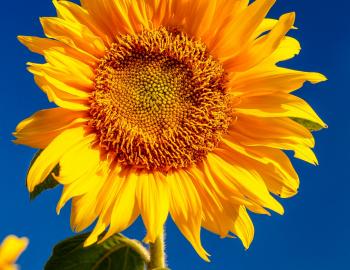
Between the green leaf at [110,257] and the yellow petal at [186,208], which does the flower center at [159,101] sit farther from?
the green leaf at [110,257]

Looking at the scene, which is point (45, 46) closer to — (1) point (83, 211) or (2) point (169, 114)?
(2) point (169, 114)

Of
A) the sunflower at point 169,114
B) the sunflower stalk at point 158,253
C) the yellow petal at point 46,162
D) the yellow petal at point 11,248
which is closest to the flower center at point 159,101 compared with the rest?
the sunflower at point 169,114

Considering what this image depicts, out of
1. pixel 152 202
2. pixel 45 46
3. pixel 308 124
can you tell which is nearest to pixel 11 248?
pixel 152 202

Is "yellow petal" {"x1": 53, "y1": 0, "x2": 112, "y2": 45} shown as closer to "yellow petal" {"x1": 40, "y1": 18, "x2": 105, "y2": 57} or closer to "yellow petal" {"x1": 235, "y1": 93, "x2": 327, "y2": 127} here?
"yellow petal" {"x1": 40, "y1": 18, "x2": 105, "y2": 57}

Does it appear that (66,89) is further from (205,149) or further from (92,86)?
(205,149)

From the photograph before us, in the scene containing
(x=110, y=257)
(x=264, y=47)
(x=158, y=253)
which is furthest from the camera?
(x=110, y=257)
